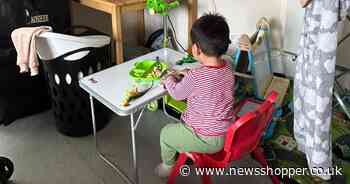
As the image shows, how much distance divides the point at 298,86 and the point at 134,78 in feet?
2.53

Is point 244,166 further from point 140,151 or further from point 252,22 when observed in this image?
point 252,22

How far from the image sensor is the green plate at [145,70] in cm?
165

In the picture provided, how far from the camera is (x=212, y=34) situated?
1.37m

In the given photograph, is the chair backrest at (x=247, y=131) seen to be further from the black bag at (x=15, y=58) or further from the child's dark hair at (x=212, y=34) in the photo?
the black bag at (x=15, y=58)

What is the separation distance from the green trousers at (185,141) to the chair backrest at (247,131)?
77 mm

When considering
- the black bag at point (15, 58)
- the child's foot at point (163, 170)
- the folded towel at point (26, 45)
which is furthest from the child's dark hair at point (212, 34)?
the black bag at point (15, 58)

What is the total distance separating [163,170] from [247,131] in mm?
557

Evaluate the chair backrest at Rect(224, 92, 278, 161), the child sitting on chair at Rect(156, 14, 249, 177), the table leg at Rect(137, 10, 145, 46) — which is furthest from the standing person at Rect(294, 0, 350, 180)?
the table leg at Rect(137, 10, 145, 46)

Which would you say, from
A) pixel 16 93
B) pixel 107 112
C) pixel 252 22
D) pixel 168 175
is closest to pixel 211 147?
pixel 168 175

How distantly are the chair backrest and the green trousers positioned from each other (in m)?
0.08

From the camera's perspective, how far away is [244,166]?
74.6 inches

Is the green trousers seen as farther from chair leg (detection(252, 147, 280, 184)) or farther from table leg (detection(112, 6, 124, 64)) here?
table leg (detection(112, 6, 124, 64))

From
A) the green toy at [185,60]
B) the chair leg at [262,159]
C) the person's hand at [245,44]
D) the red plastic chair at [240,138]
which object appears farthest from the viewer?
the person's hand at [245,44]

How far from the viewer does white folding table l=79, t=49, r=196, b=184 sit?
1481 millimetres
